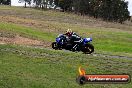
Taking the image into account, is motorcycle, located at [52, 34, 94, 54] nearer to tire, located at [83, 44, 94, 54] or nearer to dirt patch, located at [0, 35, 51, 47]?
tire, located at [83, 44, 94, 54]

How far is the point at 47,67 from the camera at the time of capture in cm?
2230

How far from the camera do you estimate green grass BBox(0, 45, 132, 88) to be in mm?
18312

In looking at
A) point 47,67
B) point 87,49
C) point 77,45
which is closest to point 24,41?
point 77,45

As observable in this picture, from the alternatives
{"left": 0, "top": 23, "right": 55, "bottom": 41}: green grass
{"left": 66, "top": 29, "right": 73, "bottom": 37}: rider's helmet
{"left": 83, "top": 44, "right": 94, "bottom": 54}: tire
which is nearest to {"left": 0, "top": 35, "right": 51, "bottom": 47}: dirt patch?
{"left": 0, "top": 23, "right": 55, "bottom": 41}: green grass

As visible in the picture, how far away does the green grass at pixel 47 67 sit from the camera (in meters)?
18.3

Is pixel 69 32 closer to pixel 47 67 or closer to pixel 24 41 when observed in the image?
pixel 47 67

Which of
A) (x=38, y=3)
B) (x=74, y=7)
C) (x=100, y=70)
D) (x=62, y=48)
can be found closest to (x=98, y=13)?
(x=74, y=7)

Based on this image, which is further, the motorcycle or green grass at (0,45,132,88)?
the motorcycle

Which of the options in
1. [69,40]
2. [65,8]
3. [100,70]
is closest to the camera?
[100,70]

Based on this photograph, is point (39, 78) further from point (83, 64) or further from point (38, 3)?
point (38, 3)

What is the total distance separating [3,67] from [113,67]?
294 inches

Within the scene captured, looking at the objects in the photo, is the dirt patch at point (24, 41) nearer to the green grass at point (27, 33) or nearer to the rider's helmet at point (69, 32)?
the green grass at point (27, 33)

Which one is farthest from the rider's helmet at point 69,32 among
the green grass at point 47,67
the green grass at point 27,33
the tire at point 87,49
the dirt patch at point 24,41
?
the green grass at point 27,33

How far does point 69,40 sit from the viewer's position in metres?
31.1
